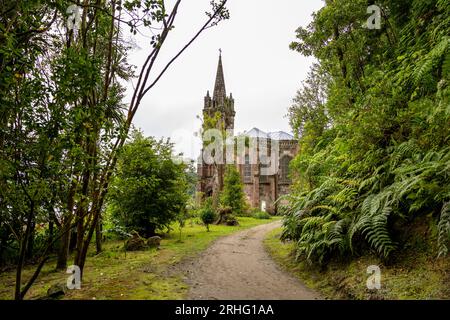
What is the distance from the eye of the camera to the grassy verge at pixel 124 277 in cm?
479

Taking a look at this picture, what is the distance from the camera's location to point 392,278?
4000 mm

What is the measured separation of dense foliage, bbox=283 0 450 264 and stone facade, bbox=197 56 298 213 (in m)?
23.3

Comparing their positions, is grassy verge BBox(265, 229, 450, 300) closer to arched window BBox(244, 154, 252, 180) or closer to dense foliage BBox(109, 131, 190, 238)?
dense foliage BBox(109, 131, 190, 238)

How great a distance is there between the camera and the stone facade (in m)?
34.6

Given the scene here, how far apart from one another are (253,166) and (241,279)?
31.0 meters

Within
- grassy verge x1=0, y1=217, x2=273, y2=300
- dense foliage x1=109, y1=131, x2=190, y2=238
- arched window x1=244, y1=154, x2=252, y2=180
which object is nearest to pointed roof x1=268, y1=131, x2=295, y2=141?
arched window x1=244, y1=154, x2=252, y2=180

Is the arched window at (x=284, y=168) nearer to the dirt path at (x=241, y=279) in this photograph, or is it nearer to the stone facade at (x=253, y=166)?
the stone facade at (x=253, y=166)

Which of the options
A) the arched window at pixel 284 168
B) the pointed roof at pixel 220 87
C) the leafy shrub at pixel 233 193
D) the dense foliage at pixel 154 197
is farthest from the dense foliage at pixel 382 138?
the arched window at pixel 284 168

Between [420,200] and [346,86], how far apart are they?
293 inches

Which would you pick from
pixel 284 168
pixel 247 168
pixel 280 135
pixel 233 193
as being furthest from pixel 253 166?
pixel 280 135

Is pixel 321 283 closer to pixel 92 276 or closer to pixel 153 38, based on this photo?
pixel 92 276

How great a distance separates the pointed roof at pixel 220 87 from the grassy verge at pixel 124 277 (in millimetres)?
29363

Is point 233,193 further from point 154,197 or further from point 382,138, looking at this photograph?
point 382,138
